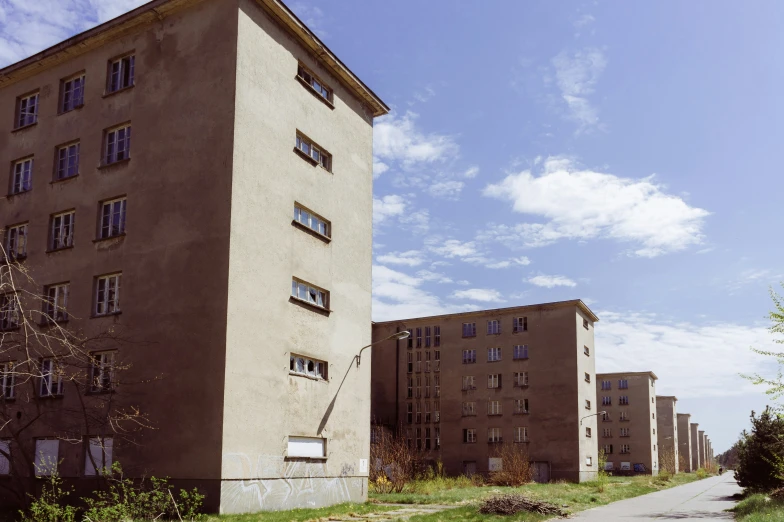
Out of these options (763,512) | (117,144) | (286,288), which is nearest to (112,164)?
(117,144)

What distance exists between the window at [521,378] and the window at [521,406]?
1.42 meters

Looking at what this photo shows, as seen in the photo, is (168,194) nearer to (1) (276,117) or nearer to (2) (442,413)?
(1) (276,117)

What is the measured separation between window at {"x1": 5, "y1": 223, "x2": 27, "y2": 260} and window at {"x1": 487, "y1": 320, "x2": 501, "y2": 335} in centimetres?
4370

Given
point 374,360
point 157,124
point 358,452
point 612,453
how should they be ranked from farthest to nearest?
1. point 612,453
2. point 374,360
3. point 358,452
4. point 157,124

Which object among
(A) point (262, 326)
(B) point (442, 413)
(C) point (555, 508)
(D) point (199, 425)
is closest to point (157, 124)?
(A) point (262, 326)

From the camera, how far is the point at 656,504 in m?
34.0

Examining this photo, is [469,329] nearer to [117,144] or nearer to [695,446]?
[117,144]

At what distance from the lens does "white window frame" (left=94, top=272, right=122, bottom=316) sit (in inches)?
1024

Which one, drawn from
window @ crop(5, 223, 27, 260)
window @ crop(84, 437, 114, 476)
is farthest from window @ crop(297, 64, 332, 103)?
window @ crop(84, 437, 114, 476)

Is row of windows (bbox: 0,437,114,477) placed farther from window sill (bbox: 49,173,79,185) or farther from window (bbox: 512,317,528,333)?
→ window (bbox: 512,317,528,333)

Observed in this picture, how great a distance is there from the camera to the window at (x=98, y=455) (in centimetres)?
2439

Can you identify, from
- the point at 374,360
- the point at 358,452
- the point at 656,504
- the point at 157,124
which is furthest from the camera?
the point at 374,360

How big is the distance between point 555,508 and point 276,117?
17065mm

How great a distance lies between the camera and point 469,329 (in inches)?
2638
